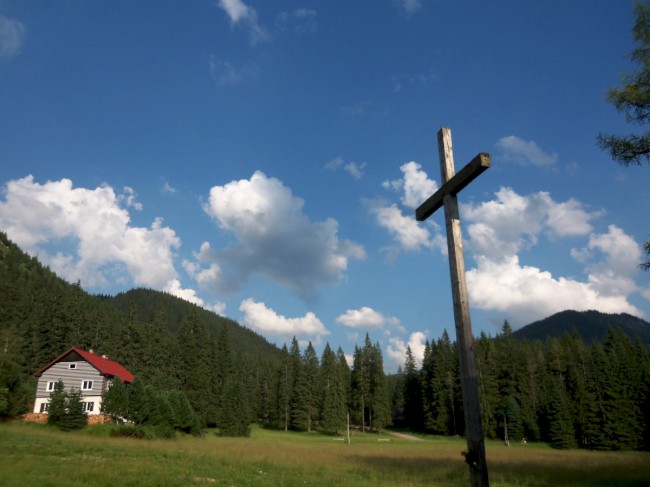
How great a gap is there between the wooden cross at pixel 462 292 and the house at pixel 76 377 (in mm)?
52406

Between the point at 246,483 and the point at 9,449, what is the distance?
1303cm

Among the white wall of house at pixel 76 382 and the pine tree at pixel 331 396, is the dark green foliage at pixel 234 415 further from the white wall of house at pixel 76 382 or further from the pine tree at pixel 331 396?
the white wall of house at pixel 76 382

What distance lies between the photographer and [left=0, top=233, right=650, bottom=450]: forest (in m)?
57.9

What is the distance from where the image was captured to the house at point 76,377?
48.9 meters

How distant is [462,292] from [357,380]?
8120 centimetres

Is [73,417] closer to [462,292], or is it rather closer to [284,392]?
[462,292]

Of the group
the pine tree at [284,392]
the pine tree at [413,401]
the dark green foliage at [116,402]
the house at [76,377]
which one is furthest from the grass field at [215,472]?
the pine tree at [413,401]

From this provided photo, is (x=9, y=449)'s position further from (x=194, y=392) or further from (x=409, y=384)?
(x=409, y=384)

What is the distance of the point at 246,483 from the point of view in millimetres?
14305

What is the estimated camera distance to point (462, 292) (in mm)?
5891

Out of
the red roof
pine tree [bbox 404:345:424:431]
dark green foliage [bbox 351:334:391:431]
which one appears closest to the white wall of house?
the red roof

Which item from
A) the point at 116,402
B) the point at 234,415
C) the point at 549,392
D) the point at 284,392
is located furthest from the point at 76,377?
the point at 549,392

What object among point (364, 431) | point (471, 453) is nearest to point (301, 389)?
point (364, 431)

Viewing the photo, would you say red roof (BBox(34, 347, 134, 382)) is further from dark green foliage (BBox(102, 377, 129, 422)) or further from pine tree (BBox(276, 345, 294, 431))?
pine tree (BBox(276, 345, 294, 431))
